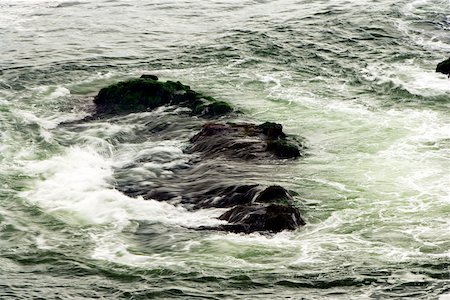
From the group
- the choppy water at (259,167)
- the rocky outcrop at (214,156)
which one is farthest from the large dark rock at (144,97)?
the choppy water at (259,167)

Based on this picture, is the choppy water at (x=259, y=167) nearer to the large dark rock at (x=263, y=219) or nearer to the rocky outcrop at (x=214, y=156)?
the large dark rock at (x=263, y=219)

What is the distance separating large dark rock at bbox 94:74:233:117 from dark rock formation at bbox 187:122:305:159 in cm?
281

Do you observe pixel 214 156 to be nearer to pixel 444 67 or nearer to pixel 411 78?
pixel 411 78

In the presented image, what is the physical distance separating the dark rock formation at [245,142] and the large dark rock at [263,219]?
4.12 meters

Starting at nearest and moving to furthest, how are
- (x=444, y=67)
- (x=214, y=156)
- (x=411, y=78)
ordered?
(x=214, y=156) < (x=411, y=78) < (x=444, y=67)

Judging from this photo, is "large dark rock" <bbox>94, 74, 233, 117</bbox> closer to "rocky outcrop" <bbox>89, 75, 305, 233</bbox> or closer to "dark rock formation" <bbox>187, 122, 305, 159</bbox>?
"rocky outcrop" <bbox>89, 75, 305, 233</bbox>

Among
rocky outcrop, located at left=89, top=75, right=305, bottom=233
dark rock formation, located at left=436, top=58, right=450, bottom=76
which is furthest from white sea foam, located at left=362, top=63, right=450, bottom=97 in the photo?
rocky outcrop, located at left=89, top=75, right=305, bottom=233

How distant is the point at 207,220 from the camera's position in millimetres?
18531

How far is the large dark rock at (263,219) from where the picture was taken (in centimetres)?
1778

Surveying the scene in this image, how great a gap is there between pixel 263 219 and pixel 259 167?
392cm

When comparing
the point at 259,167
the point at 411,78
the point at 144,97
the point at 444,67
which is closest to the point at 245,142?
the point at 259,167

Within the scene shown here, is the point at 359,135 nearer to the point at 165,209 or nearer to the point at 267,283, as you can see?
the point at 165,209

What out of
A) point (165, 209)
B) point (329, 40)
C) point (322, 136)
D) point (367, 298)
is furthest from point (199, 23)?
point (367, 298)

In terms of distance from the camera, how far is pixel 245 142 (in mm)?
23000
